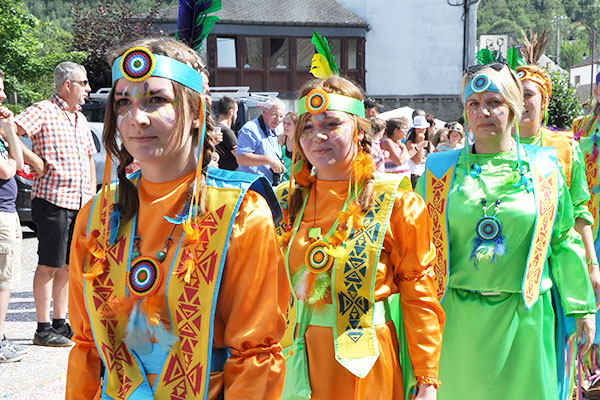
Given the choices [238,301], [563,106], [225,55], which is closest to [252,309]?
[238,301]

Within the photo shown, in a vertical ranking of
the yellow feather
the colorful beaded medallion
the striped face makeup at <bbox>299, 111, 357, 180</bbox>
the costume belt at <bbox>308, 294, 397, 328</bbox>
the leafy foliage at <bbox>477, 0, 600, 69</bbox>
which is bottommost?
the costume belt at <bbox>308, 294, 397, 328</bbox>

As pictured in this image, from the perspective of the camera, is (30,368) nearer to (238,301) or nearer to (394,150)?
(238,301)

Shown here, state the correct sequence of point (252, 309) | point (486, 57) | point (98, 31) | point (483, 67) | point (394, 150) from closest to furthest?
point (252, 309) → point (483, 67) → point (486, 57) → point (394, 150) → point (98, 31)

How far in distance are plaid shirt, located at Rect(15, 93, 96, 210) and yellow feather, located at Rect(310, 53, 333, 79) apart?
10.3 ft

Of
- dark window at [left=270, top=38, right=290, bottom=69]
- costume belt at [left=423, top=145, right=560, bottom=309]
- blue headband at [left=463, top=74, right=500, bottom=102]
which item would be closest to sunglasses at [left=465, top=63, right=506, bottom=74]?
blue headband at [left=463, top=74, right=500, bottom=102]

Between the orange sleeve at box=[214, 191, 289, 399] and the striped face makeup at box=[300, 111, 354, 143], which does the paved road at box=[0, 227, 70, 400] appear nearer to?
the striped face makeup at box=[300, 111, 354, 143]

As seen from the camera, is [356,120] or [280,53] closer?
[356,120]

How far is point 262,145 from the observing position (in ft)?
25.6

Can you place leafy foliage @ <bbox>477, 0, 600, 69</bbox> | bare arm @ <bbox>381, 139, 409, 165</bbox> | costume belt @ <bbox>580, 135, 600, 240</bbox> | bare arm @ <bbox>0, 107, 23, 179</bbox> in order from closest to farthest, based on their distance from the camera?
bare arm @ <bbox>0, 107, 23, 179</bbox> < costume belt @ <bbox>580, 135, 600, 240</bbox> < bare arm @ <bbox>381, 139, 409, 165</bbox> < leafy foliage @ <bbox>477, 0, 600, 69</bbox>

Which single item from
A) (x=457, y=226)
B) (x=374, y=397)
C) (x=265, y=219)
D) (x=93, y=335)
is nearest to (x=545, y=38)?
(x=457, y=226)

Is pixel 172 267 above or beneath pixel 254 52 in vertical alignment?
beneath

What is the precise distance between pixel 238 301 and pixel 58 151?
4.43 metres

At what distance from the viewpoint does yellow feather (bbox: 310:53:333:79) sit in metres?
3.53

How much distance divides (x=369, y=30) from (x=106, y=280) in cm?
3413
